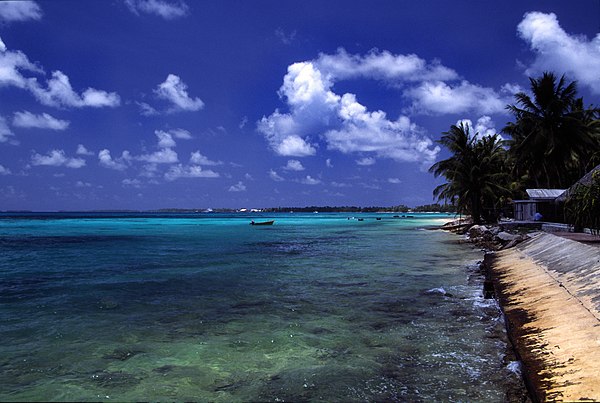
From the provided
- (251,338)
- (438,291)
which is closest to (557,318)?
(438,291)

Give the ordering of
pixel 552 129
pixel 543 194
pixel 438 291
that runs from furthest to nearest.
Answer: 1. pixel 552 129
2. pixel 543 194
3. pixel 438 291

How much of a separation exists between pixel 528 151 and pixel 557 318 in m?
31.3

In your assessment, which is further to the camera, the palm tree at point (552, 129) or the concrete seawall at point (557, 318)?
the palm tree at point (552, 129)

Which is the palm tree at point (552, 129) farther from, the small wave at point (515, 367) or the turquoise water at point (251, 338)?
the small wave at point (515, 367)

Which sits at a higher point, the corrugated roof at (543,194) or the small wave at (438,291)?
the corrugated roof at (543,194)

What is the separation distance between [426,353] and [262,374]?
2638 millimetres

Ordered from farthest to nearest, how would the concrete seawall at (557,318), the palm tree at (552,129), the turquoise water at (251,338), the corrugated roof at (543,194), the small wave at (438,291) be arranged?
the palm tree at (552,129), the corrugated roof at (543,194), the small wave at (438,291), the turquoise water at (251,338), the concrete seawall at (557,318)

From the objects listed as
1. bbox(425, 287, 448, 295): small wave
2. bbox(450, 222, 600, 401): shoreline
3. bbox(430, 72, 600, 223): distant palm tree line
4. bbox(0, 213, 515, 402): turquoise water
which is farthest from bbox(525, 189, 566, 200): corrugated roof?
bbox(425, 287, 448, 295): small wave

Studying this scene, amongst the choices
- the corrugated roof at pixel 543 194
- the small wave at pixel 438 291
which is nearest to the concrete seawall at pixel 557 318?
the small wave at pixel 438 291

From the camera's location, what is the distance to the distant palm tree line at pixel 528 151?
3194 centimetres

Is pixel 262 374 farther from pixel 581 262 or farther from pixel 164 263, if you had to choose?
pixel 164 263

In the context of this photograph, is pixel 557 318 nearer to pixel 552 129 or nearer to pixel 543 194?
pixel 543 194

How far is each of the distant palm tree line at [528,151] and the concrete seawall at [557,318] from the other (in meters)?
22.0

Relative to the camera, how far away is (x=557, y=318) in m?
6.32
